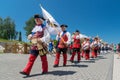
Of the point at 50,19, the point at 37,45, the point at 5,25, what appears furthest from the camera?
the point at 5,25

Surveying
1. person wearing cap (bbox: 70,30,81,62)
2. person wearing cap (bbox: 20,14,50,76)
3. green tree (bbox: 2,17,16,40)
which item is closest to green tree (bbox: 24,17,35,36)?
green tree (bbox: 2,17,16,40)

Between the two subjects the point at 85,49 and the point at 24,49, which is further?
the point at 24,49

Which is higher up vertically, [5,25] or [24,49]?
[5,25]

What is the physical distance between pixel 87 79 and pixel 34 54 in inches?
76.7

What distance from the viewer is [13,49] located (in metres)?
29.4

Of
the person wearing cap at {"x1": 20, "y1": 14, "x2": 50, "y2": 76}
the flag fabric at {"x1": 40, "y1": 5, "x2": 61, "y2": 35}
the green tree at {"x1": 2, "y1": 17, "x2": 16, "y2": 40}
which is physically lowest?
the person wearing cap at {"x1": 20, "y1": 14, "x2": 50, "y2": 76}

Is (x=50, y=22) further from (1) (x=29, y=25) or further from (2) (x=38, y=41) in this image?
(1) (x=29, y=25)

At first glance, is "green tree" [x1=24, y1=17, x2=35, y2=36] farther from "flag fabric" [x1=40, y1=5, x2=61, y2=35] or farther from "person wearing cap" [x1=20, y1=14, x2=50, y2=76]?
"person wearing cap" [x1=20, y1=14, x2=50, y2=76]

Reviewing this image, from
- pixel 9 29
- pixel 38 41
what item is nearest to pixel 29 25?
pixel 9 29

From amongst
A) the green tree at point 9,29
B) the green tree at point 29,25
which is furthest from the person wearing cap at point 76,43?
the green tree at point 9,29

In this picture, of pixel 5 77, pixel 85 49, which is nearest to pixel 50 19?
pixel 5 77

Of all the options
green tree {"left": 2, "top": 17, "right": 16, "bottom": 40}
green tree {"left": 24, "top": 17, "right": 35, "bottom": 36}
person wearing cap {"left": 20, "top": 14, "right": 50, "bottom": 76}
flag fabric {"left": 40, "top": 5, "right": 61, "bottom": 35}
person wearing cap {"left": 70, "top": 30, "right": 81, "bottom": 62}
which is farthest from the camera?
green tree {"left": 2, "top": 17, "right": 16, "bottom": 40}

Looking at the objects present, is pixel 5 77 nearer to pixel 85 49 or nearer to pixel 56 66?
pixel 56 66

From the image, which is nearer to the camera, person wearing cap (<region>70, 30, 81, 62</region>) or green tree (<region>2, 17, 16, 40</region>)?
person wearing cap (<region>70, 30, 81, 62</region>)
